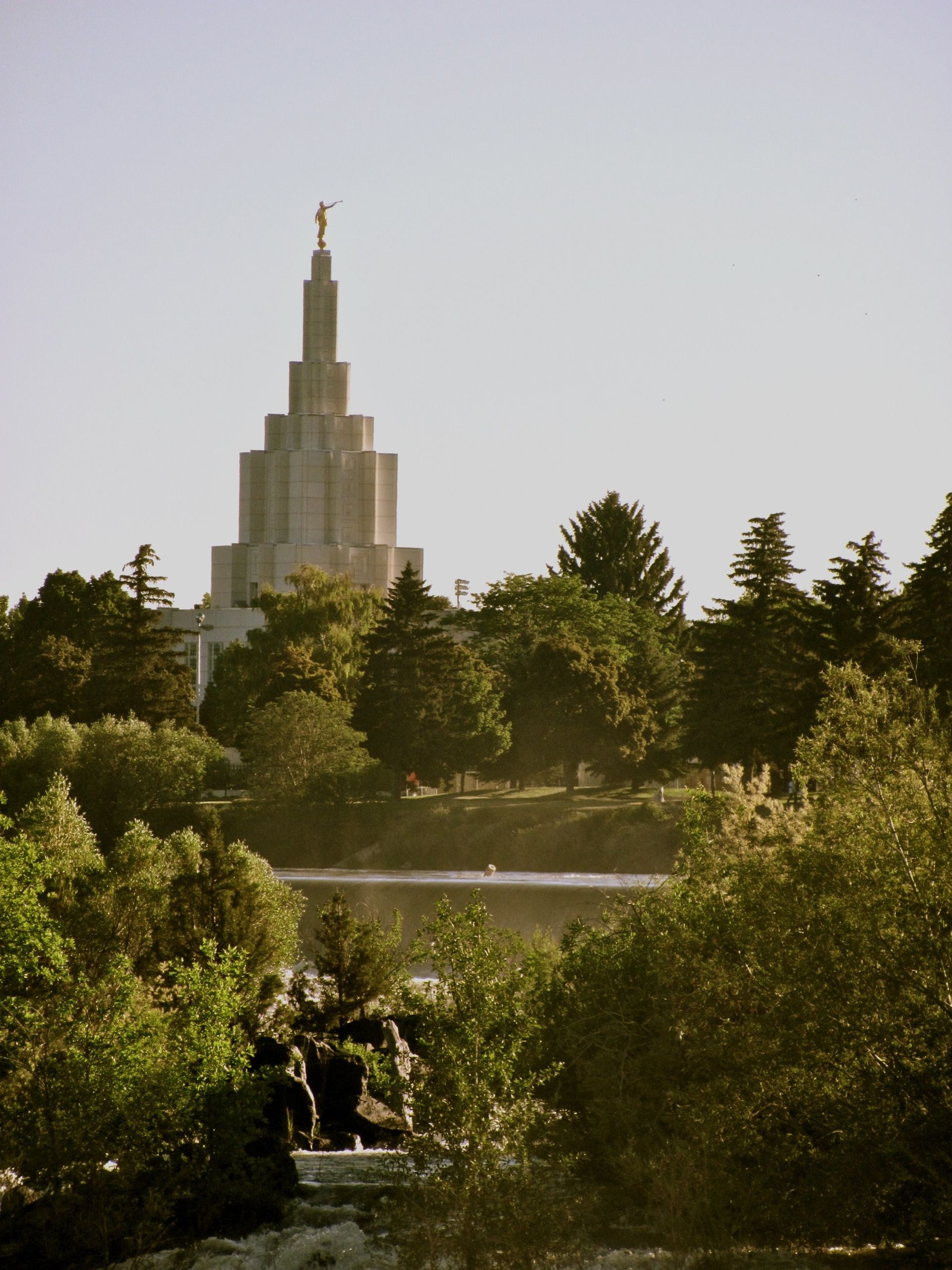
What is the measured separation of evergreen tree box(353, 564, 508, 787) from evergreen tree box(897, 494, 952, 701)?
19283 mm

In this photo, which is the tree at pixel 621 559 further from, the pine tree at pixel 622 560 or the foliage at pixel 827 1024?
the foliage at pixel 827 1024

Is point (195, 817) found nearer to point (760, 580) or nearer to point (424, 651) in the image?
point (424, 651)

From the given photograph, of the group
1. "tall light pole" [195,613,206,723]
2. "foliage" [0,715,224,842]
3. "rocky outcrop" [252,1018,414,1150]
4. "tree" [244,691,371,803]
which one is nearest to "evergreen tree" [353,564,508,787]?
"tree" [244,691,371,803]

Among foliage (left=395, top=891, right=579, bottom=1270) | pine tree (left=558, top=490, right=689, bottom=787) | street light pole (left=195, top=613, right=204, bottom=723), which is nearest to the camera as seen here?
foliage (left=395, top=891, right=579, bottom=1270)

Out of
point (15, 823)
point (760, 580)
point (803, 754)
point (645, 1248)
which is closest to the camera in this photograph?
point (803, 754)

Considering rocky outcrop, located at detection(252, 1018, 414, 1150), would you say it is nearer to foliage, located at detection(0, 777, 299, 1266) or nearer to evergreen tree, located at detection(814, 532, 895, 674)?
foliage, located at detection(0, 777, 299, 1266)

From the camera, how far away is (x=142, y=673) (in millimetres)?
62531

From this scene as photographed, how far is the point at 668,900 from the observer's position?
2245 cm

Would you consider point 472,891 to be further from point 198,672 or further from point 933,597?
point 198,672

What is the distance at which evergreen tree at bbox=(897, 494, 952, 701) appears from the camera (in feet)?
140

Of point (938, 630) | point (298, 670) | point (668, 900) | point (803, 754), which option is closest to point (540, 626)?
point (298, 670)

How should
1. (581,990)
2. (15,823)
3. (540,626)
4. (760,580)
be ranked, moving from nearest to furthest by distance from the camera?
(581,990), (15,823), (760,580), (540,626)

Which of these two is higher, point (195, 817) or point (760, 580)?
point (760, 580)

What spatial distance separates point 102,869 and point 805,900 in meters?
18.9
